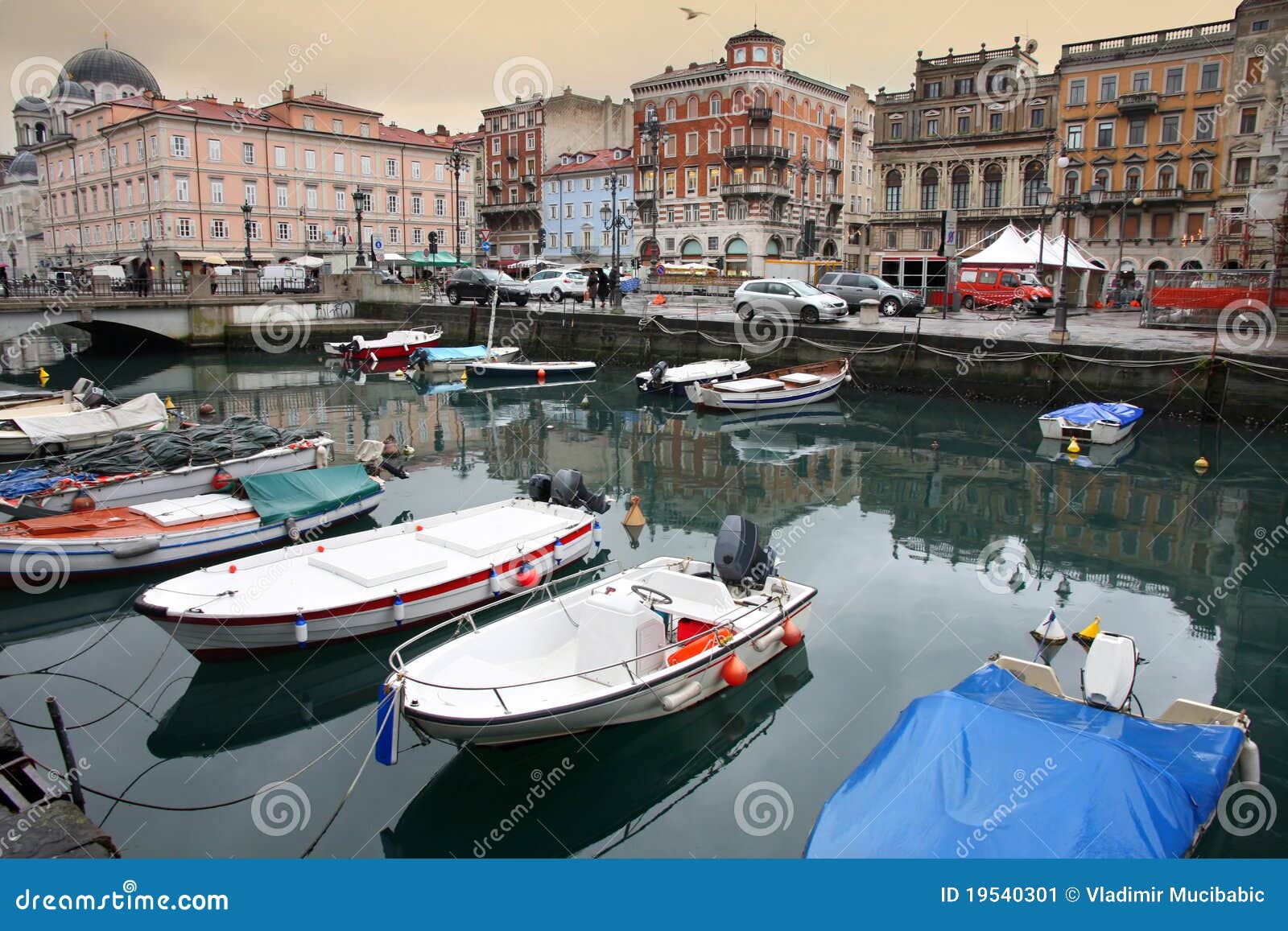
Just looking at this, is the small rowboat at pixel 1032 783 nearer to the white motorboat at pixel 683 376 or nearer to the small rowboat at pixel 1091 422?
the small rowboat at pixel 1091 422

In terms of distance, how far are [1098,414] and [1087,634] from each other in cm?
1411

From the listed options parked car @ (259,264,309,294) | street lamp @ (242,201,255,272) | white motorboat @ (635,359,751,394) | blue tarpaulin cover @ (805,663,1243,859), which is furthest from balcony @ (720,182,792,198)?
blue tarpaulin cover @ (805,663,1243,859)

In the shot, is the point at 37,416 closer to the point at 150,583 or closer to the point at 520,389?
the point at 150,583

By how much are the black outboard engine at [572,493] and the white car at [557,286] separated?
99.6 feet

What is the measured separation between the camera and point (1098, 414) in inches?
940

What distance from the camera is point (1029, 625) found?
12141mm

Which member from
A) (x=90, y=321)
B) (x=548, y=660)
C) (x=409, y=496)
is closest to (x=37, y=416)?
(x=409, y=496)

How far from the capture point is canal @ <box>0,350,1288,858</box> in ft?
27.0

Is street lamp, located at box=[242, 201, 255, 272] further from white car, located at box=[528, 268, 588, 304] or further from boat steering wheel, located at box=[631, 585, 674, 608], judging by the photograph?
boat steering wheel, located at box=[631, 585, 674, 608]

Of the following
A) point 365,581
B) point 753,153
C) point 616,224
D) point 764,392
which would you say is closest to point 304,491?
point 365,581

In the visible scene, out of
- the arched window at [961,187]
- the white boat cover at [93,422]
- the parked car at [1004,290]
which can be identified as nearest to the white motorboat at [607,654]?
the white boat cover at [93,422]

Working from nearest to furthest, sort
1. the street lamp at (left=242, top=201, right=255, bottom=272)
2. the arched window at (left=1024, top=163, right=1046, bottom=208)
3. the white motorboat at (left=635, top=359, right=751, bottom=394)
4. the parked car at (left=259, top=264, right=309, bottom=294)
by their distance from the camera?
the white motorboat at (left=635, top=359, right=751, bottom=394) → the parked car at (left=259, top=264, right=309, bottom=294) → the street lamp at (left=242, top=201, right=255, bottom=272) → the arched window at (left=1024, top=163, right=1046, bottom=208)

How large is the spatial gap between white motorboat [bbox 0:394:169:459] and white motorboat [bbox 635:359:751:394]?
14.9 metres

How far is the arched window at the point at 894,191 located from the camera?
67062 millimetres
